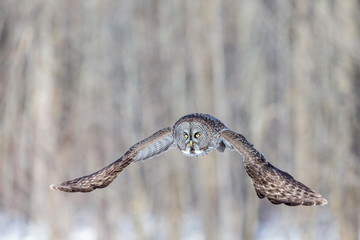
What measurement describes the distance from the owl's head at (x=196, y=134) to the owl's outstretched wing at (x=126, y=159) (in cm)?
8

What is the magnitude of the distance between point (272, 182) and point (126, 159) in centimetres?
41

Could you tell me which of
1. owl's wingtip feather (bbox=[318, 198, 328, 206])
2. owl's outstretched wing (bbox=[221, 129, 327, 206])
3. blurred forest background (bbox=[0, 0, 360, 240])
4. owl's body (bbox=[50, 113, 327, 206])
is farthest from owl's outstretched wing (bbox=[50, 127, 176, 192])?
blurred forest background (bbox=[0, 0, 360, 240])

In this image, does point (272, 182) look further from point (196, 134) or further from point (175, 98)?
point (175, 98)

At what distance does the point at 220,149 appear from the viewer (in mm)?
2359

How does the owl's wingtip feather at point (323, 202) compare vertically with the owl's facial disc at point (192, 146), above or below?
below

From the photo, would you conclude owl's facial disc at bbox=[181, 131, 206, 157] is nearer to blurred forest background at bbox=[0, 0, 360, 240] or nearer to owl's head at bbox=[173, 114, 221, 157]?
owl's head at bbox=[173, 114, 221, 157]

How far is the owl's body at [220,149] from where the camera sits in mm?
2227

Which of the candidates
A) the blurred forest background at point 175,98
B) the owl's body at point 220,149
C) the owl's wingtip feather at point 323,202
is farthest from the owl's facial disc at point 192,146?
the blurred forest background at point 175,98

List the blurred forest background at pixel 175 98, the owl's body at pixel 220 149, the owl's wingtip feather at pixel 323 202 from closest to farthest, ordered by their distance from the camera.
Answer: the owl's wingtip feather at pixel 323 202 → the owl's body at pixel 220 149 → the blurred forest background at pixel 175 98

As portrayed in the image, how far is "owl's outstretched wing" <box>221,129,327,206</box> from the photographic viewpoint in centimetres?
222

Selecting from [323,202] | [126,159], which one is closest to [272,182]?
[323,202]

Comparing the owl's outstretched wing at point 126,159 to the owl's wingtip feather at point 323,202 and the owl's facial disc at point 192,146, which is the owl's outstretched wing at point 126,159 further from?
the owl's wingtip feather at point 323,202

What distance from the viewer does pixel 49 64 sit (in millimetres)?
5926

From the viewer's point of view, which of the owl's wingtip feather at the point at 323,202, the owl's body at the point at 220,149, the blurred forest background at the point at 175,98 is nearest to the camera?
the owl's wingtip feather at the point at 323,202
